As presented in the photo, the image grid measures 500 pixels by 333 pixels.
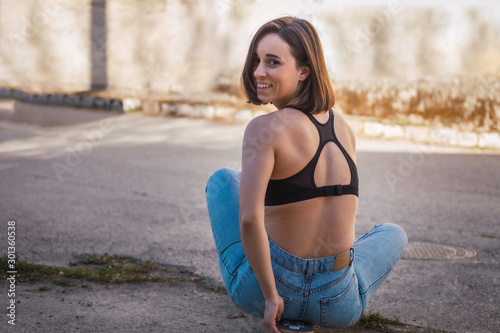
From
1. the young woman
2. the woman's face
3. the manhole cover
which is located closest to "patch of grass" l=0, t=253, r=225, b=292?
the young woman

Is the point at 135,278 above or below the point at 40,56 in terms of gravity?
below

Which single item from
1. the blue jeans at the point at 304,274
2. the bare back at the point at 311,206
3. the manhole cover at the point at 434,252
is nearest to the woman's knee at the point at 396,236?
the blue jeans at the point at 304,274

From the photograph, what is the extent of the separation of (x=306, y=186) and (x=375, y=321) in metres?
0.97

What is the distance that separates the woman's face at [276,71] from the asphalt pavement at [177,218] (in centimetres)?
105

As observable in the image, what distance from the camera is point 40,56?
13.4 m

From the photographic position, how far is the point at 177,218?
13.5ft

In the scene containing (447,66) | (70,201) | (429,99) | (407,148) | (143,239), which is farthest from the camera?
(447,66)

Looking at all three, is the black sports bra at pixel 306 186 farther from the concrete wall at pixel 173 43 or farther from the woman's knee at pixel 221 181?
the concrete wall at pixel 173 43

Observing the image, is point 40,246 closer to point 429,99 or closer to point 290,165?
point 290,165

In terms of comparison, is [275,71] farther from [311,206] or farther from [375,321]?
[375,321]

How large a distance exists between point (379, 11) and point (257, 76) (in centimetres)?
1112

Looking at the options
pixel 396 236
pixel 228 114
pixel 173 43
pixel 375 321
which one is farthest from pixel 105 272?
pixel 173 43

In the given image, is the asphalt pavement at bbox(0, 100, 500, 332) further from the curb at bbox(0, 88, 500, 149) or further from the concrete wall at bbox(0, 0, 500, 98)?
the concrete wall at bbox(0, 0, 500, 98)

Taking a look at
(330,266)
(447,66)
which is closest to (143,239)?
(330,266)
